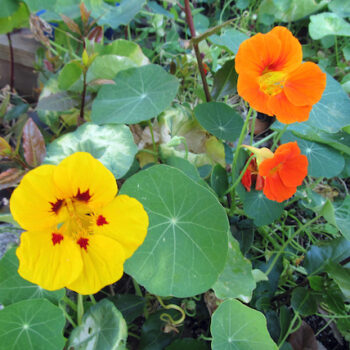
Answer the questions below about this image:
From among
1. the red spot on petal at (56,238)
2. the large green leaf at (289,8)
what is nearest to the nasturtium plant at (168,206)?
the red spot on petal at (56,238)

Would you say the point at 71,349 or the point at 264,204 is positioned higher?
the point at 264,204

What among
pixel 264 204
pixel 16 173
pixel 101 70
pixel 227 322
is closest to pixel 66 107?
pixel 101 70

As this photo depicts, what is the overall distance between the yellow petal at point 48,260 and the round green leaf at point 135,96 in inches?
19.5

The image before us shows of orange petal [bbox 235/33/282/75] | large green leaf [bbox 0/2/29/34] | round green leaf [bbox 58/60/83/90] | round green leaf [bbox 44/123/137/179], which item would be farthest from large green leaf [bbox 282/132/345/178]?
large green leaf [bbox 0/2/29/34]

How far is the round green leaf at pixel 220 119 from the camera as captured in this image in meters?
1.14

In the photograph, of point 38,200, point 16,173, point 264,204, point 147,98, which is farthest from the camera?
point 147,98

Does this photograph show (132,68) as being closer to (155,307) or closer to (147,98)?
(147,98)

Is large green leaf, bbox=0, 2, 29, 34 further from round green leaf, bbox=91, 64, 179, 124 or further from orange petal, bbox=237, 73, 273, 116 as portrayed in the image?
orange petal, bbox=237, 73, 273, 116

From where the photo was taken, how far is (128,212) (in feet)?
2.15

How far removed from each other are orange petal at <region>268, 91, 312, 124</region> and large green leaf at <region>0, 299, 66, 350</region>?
74 cm

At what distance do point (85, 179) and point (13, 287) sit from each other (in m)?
0.47

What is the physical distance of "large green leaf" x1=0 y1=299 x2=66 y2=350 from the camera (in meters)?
0.79

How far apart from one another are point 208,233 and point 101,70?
749 mm

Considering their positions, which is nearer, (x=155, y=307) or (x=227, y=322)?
(x=227, y=322)
